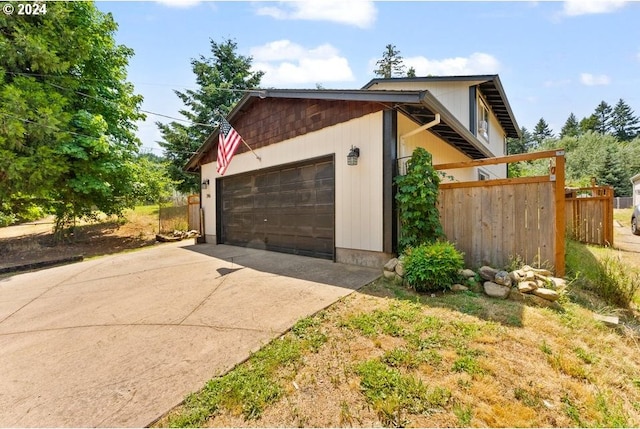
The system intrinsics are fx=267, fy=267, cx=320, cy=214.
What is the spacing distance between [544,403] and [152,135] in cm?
2086

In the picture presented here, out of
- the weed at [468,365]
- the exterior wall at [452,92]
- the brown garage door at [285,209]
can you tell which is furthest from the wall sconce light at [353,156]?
the exterior wall at [452,92]

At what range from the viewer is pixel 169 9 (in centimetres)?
624

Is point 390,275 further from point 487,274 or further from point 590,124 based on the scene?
point 590,124

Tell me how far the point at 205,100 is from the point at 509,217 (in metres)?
19.0

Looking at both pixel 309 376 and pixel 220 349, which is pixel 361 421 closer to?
pixel 309 376

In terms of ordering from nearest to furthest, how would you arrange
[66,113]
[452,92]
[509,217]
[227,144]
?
1. [509,217]
2. [227,144]
3. [66,113]
4. [452,92]

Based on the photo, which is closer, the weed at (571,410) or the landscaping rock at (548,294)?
the weed at (571,410)

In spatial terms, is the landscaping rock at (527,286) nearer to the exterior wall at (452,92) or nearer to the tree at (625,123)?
the exterior wall at (452,92)

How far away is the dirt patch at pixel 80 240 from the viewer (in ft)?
27.8

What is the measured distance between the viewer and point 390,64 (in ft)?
90.6

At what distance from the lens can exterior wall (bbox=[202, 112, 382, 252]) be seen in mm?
5035

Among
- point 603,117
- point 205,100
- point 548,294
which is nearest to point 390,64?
point 205,100

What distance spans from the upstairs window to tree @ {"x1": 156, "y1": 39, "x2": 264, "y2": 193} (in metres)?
12.8

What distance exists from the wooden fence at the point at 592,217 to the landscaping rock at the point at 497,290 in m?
5.74
